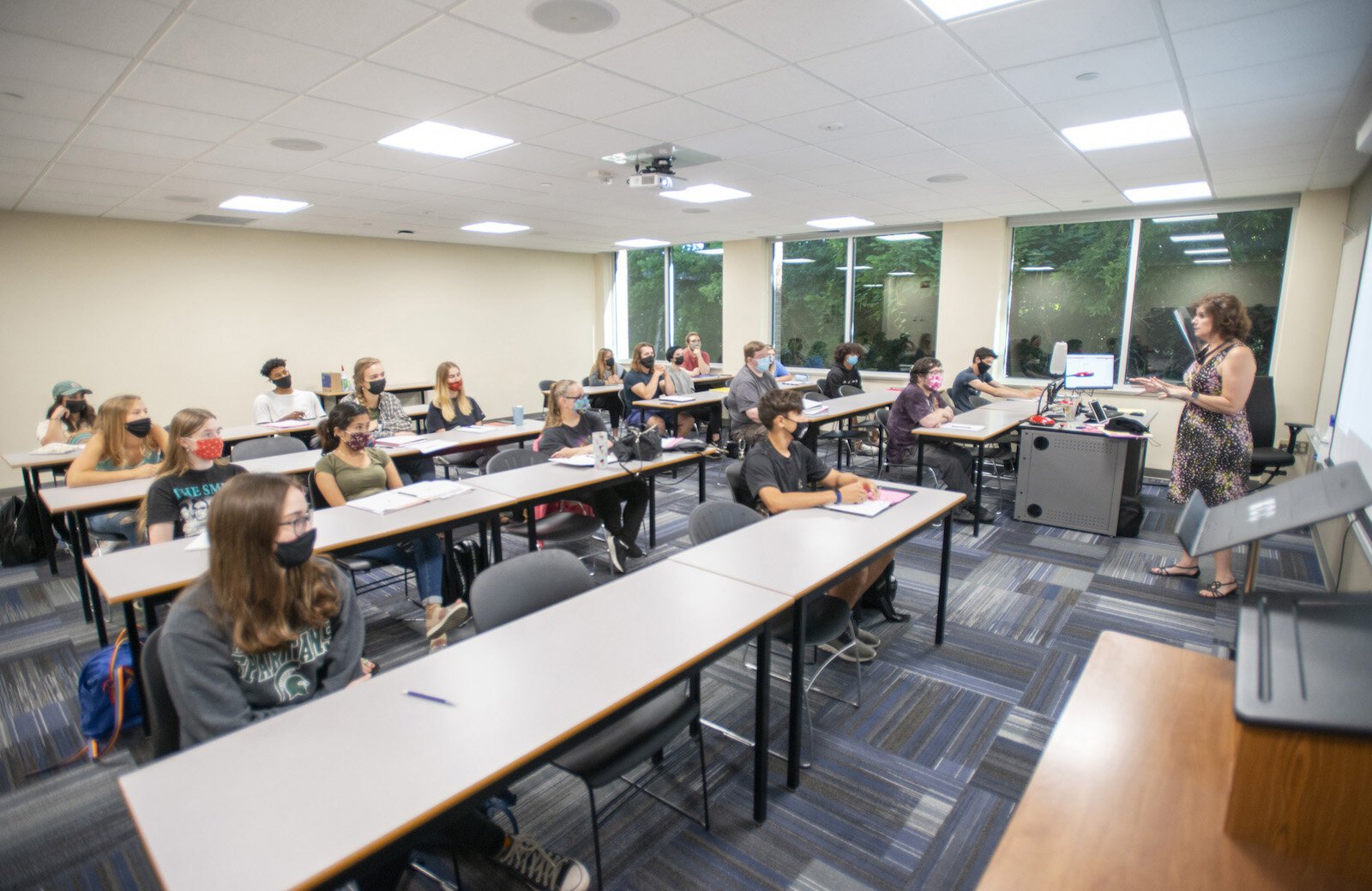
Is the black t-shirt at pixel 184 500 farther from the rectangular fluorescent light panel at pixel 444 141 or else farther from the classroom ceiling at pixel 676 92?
the rectangular fluorescent light panel at pixel 444 141

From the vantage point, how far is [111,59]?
104 inches

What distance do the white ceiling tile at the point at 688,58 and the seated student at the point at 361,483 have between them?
205 cm

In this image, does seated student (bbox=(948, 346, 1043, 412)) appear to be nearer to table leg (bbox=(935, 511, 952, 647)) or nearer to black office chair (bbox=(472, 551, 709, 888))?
table leg (bbox=(935, 511, 952, 647))

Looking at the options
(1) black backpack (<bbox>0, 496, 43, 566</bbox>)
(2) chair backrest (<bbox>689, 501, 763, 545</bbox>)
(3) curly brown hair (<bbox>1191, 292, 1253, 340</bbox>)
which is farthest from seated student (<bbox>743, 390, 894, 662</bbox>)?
(1) black backpack (<bbox>0, 496, 43, 566</bbox>)

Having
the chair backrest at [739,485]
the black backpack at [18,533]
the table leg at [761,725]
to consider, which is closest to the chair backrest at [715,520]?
the chair backrest at [739,485]

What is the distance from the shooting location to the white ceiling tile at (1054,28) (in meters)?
2.31

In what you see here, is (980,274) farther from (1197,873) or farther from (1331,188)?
(1197,873)

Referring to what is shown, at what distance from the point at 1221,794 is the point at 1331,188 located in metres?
6.66

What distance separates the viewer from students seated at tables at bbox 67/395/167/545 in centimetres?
357

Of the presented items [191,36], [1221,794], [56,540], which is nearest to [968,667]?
[1221,794]

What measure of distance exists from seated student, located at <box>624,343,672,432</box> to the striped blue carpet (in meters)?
2.82

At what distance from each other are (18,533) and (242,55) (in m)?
3.91

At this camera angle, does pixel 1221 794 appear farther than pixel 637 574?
No

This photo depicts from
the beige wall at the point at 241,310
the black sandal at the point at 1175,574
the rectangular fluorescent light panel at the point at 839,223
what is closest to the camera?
the black sandal at the point at 1175,574
